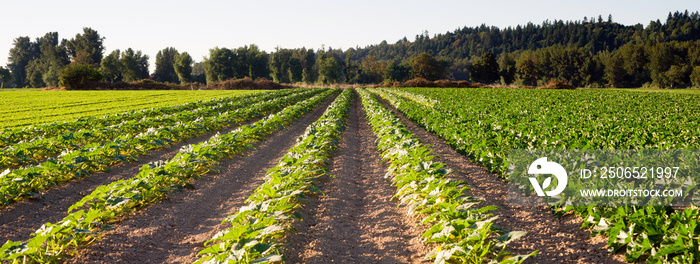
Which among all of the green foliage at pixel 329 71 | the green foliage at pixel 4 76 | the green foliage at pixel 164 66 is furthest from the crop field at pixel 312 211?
the green foliage at pixel 4 76

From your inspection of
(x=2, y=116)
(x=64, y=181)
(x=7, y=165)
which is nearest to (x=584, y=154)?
(x=64, y=181)

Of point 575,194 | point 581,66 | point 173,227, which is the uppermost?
point 581,66

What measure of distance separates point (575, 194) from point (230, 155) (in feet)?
29.0

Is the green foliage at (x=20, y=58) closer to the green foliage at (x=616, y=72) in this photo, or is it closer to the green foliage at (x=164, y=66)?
the green foliage at (x=164, y=66)

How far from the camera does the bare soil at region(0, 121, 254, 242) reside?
228 inches

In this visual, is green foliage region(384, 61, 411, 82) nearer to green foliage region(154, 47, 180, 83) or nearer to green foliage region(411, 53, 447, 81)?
green foliage region(411, 53, 447, 81)

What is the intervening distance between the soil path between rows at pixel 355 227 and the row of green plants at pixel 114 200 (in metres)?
2.71

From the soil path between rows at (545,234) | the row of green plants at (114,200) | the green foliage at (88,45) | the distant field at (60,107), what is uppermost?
the green foliage at (88,45)

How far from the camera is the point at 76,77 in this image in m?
62.1

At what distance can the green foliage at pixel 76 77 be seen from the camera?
61.3 m

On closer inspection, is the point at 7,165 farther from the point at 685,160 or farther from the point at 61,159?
the point at 685,160

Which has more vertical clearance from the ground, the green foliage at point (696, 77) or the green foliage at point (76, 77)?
the green foliage at point (76, 77)

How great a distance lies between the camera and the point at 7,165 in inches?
366

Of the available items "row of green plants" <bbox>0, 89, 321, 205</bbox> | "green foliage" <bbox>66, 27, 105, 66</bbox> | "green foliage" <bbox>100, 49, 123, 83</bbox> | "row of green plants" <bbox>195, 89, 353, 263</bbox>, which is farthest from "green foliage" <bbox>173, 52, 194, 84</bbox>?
"row of green plants" <bbox>195, 89, 353, 263</bbox>
